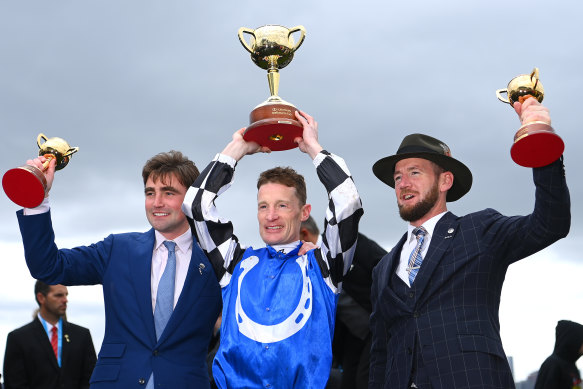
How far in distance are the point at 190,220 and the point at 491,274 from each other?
6.56 feet

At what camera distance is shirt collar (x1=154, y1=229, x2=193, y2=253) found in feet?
16.4

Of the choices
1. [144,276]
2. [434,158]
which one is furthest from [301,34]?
[144,276]

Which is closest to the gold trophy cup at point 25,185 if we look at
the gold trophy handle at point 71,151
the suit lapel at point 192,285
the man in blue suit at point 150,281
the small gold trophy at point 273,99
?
the man in blue suit at point 150,281

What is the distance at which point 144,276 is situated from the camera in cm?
482

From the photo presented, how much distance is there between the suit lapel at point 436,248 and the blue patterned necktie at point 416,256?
10 cm

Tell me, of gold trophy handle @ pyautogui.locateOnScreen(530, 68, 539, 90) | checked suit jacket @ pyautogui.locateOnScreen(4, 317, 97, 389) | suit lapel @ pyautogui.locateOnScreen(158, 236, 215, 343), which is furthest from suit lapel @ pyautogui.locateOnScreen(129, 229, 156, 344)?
checked suit jacket @ pyautogui.locateOnScreen(4, 317, 97, 389)

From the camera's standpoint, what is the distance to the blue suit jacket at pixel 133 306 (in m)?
4.52

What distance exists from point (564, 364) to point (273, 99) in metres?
5.92

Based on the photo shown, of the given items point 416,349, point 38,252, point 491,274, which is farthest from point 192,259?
point 491,274

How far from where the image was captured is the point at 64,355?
29.0 feet

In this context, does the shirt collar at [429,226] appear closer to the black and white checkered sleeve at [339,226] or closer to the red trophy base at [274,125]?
the black and white checkered sleeve at [339,226]

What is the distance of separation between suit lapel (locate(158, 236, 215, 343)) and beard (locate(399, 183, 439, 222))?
145cm

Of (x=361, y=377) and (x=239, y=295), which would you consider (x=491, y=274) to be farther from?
(x=361, y=377)

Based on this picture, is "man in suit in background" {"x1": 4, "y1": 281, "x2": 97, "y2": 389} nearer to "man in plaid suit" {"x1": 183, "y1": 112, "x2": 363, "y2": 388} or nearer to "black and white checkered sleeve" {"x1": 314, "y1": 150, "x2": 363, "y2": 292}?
"man in plaid suit" {"x1": 183, "y1": 112, "x2": 363, "y2": 388}
